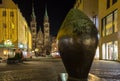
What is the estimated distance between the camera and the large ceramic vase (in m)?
11.5

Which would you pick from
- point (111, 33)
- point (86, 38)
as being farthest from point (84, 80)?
point (111, 33)

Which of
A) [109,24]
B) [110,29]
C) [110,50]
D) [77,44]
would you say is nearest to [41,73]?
[77,44]

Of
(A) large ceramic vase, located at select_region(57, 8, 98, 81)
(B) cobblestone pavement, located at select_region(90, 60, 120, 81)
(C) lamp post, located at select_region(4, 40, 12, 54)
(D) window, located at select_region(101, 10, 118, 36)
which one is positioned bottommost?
(B) cobblestone pavement, located at select_region(90, 60, 120, 81)

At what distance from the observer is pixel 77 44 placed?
450 inches

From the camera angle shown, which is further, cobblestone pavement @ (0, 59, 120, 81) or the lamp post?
the lamp post

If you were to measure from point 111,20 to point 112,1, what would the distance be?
3599 millimetres

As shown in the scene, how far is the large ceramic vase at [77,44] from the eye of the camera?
37.6 feet

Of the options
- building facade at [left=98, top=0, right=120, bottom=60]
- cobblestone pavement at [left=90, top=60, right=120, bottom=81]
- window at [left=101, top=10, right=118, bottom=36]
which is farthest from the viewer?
window at [left=101, top=10, right=118, bottom=36]

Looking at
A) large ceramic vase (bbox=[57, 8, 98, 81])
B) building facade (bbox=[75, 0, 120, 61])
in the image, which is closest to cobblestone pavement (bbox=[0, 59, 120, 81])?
large ceramic vase (bbox=[57, 8, 98, 81])

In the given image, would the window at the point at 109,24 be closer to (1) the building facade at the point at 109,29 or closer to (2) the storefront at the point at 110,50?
(1) the building facade at the point at 109,29

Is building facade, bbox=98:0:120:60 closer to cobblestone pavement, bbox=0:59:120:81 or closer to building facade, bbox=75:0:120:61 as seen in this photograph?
building facade, bbox=75:0:120:61

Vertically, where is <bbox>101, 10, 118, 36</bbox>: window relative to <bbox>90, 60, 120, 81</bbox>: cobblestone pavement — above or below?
above

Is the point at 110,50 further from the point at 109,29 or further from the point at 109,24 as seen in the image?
the point at 109,24

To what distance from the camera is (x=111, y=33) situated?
5812 cm
